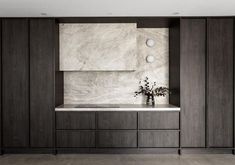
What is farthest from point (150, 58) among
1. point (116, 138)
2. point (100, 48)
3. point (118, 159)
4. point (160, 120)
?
point (118, 159)

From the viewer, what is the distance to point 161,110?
16.2ft

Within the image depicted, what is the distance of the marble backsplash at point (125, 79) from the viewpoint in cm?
567

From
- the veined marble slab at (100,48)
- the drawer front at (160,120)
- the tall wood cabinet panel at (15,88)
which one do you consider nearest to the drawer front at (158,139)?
the drawer front at (160,120)

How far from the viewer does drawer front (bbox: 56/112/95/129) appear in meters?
4.93

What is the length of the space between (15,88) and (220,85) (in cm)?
358

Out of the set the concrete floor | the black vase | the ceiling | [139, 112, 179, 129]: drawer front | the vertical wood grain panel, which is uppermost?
the ceiling

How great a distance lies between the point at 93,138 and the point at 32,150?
3.59ft

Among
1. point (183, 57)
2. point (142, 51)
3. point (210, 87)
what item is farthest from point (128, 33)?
point (210, 87)

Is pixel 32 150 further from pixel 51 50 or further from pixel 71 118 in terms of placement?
pixel 51 50

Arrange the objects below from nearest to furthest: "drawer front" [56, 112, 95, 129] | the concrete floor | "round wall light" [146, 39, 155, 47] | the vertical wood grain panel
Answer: the concrete floor < "drawer front" [56, 112, 95, 129] < the vertical wood grain panel < "round wall light" [146, 39, 155, 47]

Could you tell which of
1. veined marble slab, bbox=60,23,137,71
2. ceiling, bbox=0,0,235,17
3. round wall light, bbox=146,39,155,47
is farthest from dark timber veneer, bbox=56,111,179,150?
ceiling, bbox=0,0,235,17

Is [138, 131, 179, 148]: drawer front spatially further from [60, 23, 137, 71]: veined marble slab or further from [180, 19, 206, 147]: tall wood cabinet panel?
[60, 23, 137, 71]: veined marble slab

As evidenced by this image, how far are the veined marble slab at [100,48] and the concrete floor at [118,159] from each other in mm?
1588

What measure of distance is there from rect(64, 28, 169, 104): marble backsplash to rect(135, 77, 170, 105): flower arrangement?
0.33 ft
